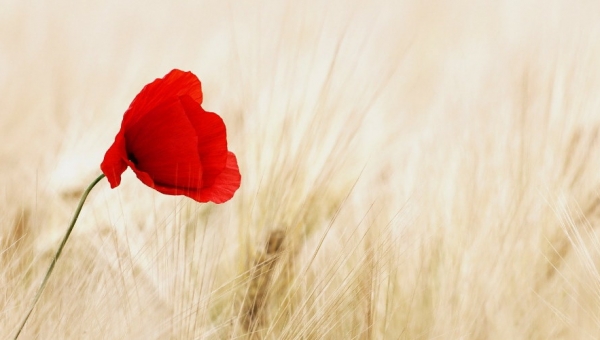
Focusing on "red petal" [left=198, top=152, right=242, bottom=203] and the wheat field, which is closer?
"red petal" [left=198, top=152, right=242, bottom=203]

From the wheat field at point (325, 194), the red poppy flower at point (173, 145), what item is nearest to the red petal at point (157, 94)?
the red poppy flower at point (173, 145)

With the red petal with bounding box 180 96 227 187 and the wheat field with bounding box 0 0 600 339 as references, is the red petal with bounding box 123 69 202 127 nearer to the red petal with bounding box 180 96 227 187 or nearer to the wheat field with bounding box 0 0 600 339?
the red petal with bounding box 180 96 227 187

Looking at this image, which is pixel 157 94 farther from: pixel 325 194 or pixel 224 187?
pixel 325 194

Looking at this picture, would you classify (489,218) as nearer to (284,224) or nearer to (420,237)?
(420,237)

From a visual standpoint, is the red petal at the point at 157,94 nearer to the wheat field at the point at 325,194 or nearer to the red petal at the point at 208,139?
the red petal at the point at 208,139

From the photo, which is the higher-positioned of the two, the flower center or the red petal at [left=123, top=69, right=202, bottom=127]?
the red petal at [left=123, top=69, right=202, bottom=127]

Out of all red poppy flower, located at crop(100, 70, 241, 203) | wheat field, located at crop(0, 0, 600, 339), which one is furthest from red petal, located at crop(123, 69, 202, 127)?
wheat field, located at crop(0, 0, 600, 339)

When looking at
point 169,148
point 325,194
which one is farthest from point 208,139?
point 325,194
